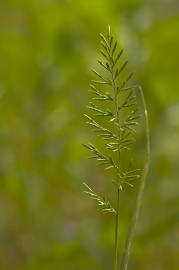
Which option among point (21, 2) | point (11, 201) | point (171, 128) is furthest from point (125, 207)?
point (21, 2)

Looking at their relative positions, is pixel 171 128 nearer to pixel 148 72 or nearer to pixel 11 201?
pixel 148 72

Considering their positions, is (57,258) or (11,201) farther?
(11,201)

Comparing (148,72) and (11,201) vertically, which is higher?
(148,72)

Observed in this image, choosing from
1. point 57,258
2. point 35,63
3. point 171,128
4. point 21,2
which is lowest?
point 57,258

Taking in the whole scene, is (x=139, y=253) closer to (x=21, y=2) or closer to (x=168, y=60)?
(x=168, y=60)

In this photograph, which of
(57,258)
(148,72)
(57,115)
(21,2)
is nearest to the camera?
(57,258)

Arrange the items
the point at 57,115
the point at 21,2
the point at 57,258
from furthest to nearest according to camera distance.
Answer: the point at 21,2 < the point at 57,115 < the point at 57,258
